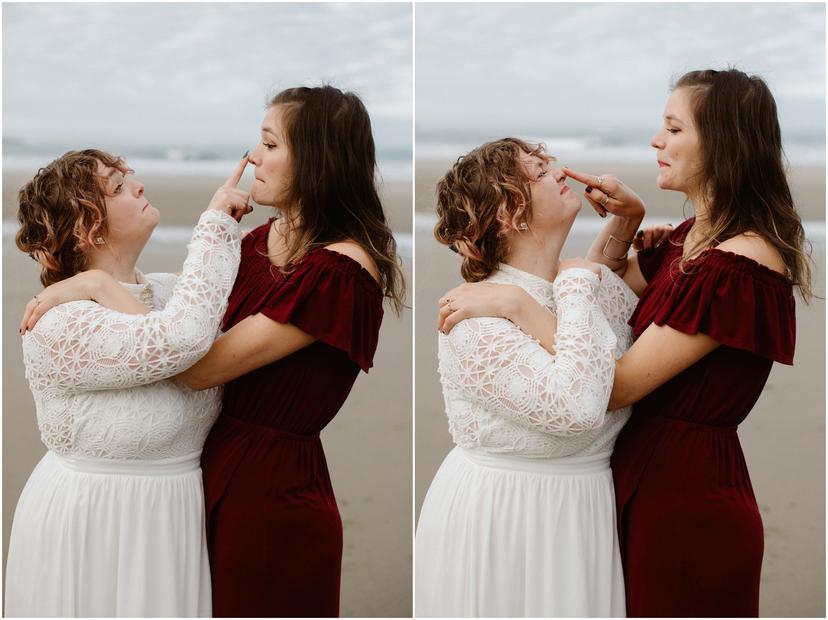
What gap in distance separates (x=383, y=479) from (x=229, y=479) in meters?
2.12

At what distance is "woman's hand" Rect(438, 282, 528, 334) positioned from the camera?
2258 millimetres

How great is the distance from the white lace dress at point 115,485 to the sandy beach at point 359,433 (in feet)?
5.43

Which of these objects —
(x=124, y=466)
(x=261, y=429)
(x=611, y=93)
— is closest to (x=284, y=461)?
(x=261, y=429)

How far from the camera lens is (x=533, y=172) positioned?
94.2 inches

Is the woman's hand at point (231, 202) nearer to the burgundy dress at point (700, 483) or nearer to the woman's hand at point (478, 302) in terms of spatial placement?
the woman's hand at point (478, 302)

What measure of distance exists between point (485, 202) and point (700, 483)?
0.80 meters

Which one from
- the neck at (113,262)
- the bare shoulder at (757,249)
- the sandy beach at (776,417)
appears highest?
the bare shoulder at (757,249)

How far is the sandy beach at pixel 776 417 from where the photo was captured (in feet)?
13.8

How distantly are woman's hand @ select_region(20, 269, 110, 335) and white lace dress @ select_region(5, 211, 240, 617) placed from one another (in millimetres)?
21

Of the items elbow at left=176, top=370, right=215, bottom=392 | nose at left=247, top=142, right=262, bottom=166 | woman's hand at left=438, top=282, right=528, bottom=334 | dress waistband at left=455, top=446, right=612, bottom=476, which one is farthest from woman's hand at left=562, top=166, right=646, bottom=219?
elbow at left=176, top=370, right=215, bottom=392

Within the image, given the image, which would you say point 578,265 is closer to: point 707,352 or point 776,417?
point 707,352

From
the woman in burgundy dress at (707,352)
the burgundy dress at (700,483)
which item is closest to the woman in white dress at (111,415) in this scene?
the woman in burgundy dress at (707,352)

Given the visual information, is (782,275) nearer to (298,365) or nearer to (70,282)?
(298,365)

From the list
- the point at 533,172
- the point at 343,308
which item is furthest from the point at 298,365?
the point at 533,172
